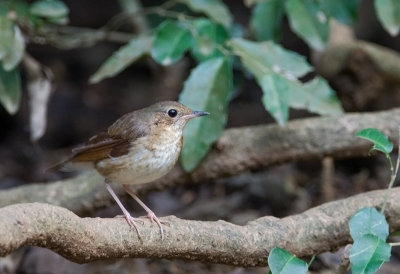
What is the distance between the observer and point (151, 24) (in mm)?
8945

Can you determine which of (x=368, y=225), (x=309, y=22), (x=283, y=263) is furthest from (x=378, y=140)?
(x=309, y=22)

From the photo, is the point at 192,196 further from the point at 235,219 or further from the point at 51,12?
the point at 51,12

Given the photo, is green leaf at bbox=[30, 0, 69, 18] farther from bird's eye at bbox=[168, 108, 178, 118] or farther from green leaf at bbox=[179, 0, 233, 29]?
bird's eye at bbox=[168, 108, 178, 118]

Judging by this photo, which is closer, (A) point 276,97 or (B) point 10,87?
(A) point 276,97

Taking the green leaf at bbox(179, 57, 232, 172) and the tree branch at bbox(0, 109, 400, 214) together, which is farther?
the tree branch at bbox(0, 109, 400, 214)

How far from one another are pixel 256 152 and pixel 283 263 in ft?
6.97

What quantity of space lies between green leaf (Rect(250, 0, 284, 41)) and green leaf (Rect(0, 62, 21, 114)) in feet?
7.17

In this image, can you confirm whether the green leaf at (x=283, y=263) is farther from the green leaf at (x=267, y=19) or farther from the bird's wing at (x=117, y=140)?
the green leaf at (x=267, y=19)

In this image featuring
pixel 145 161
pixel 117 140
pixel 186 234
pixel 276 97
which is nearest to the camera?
pixel 186 234

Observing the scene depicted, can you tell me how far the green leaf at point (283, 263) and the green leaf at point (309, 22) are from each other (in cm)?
278

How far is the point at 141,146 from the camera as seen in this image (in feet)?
15.7

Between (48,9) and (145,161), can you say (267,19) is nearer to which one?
(48,9)

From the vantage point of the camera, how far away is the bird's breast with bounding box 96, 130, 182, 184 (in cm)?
470

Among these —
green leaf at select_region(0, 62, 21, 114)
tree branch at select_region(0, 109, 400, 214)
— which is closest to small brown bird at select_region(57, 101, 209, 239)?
tree branch at select_region(0, 109, 400, 214)
